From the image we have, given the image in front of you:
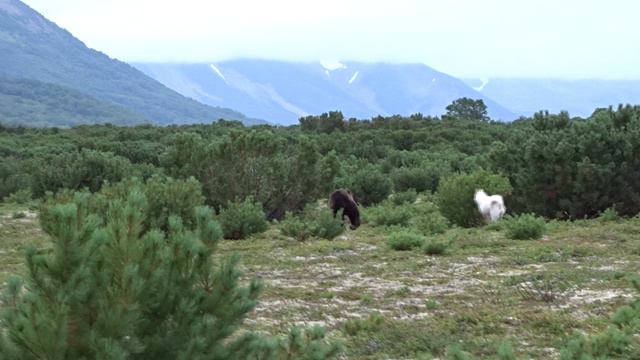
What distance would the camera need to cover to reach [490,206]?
16031 mm

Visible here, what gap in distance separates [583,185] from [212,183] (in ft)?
25.1

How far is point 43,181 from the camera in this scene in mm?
21312

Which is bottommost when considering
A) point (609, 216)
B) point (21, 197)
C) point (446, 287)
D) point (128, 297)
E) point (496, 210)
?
point (21, 197)

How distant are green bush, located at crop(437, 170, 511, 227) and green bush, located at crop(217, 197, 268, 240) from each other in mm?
4396

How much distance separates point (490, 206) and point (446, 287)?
678cm

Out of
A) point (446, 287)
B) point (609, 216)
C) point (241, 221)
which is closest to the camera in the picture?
point (446, 287)

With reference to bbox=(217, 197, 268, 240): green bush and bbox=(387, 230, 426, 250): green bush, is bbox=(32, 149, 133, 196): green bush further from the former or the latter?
bbox=(387, 230, 426, 250): green bush

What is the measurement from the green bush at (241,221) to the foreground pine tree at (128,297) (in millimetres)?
10505

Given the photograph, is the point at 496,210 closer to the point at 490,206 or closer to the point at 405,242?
the point at 490,206

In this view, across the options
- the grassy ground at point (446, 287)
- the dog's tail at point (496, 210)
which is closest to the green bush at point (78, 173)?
the grassy ground at point (446, 287)

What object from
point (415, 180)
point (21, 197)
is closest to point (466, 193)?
point (415, 180)

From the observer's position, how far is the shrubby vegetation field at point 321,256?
3.36 metres

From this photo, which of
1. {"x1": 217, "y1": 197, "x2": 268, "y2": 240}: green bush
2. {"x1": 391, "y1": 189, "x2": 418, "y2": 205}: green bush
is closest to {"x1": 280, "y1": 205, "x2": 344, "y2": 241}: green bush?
Result: {"x1": 217, "y1": 197, "x2": 268, "y2": 240}: green bush

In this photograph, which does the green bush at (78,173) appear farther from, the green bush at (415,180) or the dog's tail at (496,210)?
the dog's tail at (496,210)
